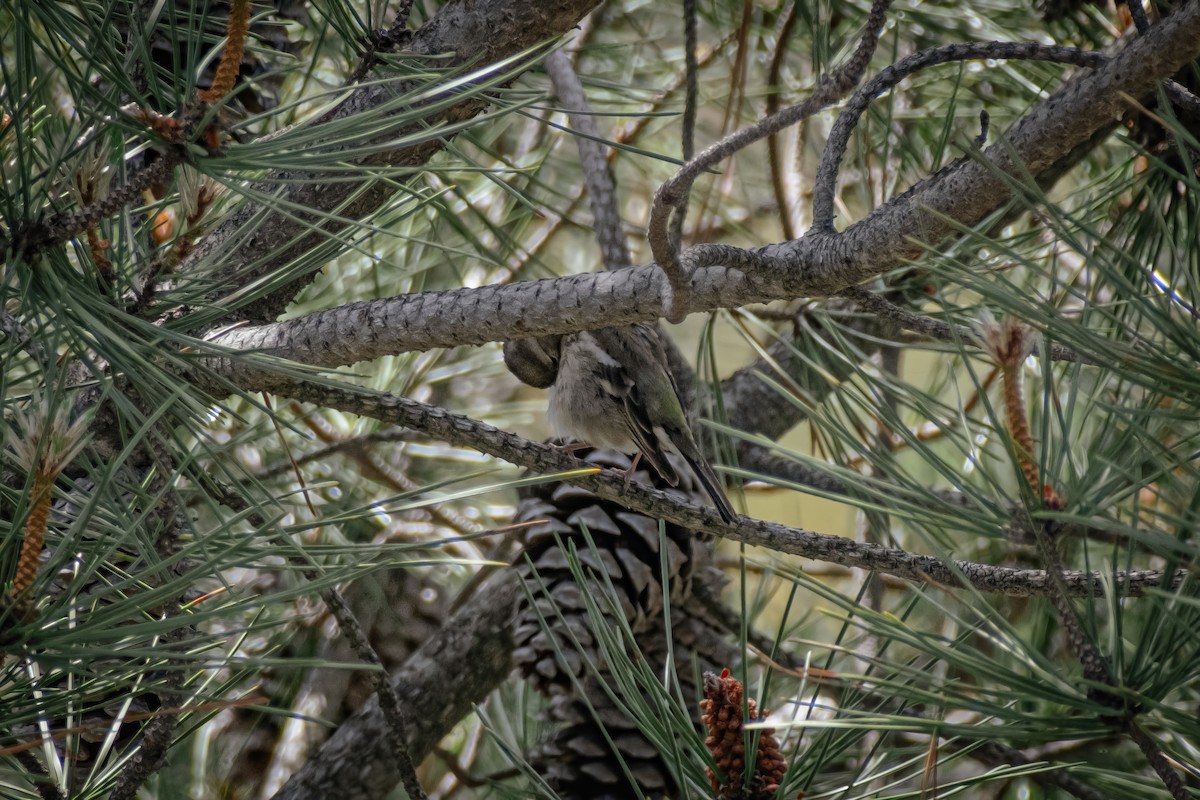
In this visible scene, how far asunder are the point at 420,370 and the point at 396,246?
0.34 m

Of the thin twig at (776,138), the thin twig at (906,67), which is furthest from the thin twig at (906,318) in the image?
the thin twig at (776,138)

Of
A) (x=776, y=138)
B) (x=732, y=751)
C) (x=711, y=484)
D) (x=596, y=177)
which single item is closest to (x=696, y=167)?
(x=732, y=751)

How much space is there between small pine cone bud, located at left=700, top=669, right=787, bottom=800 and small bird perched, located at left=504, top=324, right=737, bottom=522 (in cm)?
95

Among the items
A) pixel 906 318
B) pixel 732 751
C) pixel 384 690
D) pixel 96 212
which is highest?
pixel 906 318

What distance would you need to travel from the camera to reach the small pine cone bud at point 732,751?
49.7 inches

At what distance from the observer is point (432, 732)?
83.9 inches

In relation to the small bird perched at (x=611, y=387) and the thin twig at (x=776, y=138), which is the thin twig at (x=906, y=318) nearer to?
the small bird perched at (x=611, y=387)

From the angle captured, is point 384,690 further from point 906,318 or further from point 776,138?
point 776,138

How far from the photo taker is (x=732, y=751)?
127 centimetres

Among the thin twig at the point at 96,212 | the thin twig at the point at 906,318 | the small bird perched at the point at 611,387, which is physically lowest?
the thin twig at the point at 96,212

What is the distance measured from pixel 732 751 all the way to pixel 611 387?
123cm

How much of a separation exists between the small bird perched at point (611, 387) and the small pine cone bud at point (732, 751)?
953 mm

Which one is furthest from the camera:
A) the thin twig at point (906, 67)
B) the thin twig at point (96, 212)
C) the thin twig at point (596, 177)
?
the thin twig at point (596, 177)

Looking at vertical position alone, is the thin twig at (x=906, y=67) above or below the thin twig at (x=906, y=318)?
above
